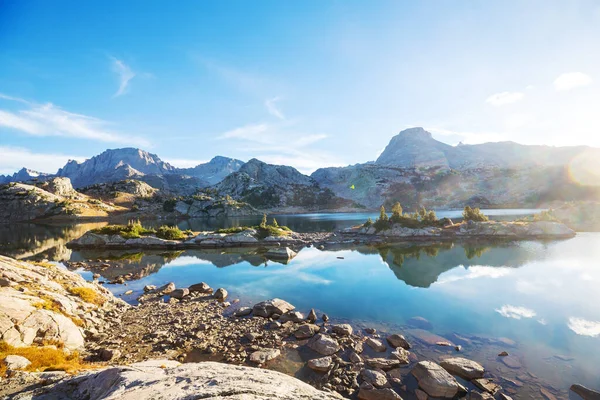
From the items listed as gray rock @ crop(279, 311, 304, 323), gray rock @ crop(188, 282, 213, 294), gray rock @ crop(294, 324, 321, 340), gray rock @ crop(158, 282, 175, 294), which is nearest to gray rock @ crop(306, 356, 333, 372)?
gray rock @ crop(294, 324, 321, 340)

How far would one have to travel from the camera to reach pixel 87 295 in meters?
21.9

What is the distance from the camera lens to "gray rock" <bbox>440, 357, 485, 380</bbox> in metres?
14.0

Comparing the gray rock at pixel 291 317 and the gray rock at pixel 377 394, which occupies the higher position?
the gray rock at pixel 377 394

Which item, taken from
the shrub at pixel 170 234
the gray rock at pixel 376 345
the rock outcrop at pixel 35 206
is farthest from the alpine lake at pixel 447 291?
the rock outcrop at pixel 35 206

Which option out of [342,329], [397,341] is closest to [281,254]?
[342,329]

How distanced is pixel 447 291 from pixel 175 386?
2959cm

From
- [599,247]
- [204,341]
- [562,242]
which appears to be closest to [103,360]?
[204,341]

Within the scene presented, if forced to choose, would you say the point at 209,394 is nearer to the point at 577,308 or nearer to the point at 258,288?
the point at 258,288

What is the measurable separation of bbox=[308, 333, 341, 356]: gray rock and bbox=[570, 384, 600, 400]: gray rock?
1146 centimetres

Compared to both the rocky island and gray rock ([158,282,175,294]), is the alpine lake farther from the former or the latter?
the rocky island

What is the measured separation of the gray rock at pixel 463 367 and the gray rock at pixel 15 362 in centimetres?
1945

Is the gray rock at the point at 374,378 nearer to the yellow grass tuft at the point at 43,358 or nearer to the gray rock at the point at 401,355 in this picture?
the gray rock at the point at 401,355

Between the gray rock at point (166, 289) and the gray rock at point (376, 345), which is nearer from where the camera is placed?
the gray rock at point (376, 345)

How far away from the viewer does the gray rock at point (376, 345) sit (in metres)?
16.7
